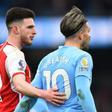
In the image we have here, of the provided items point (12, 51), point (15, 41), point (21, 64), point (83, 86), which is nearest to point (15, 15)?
point (15, 41)

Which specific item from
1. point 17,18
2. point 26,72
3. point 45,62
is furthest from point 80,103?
point 17,18

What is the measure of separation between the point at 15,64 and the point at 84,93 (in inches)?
38.4

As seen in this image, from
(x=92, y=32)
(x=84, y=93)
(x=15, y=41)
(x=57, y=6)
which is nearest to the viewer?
(x=84, y=93)

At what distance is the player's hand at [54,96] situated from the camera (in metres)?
6.34

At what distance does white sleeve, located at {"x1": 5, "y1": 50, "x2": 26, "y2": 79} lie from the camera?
6.82 m

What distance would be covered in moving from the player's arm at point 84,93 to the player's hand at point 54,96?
19 cm

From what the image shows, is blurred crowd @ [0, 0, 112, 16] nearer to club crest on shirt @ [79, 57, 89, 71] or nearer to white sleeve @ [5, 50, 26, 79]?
white sleeve @ [5, 50, 26, 79]

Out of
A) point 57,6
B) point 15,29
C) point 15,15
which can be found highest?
point 15,15

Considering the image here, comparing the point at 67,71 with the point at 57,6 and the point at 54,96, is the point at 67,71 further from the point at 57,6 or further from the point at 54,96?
the point at 57,6

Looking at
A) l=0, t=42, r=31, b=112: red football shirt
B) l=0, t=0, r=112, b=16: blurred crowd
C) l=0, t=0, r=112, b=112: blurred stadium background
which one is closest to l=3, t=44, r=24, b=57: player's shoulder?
l=0, t=42, r=31, b=112: red football shirt

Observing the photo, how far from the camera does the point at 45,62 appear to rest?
6.58 m

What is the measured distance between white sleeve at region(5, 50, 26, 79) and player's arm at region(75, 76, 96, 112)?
822 mm

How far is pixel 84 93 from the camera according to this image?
6184mm

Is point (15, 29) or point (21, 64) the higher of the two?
point (15, 29)
